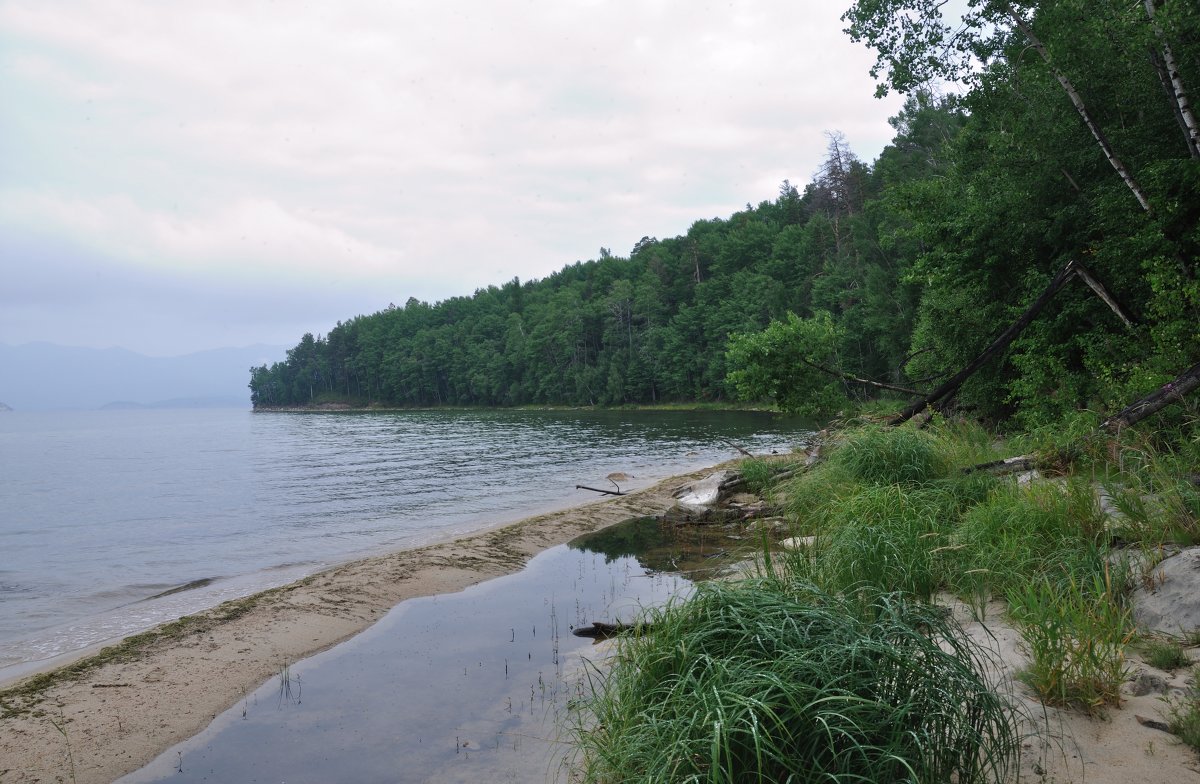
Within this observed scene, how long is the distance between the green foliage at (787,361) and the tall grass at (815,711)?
45.5 feet

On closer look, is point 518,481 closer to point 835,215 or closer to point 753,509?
point 753,509

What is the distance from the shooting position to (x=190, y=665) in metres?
8.12

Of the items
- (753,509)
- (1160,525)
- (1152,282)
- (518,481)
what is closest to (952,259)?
(1152,282)

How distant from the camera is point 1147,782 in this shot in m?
3.57

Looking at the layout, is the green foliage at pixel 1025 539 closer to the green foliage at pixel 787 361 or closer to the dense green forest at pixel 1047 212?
the dense green forest at pixel 1047 212

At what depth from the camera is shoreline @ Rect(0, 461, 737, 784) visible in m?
6.17

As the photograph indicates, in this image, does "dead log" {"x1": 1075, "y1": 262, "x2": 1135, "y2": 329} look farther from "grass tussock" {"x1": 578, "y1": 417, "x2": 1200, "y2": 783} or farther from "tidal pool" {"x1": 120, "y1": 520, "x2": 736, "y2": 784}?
"tidal pool" {"x1": 120, "y1": 520, "x2": 736, "y2": 784}

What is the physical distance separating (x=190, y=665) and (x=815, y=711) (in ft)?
25.5

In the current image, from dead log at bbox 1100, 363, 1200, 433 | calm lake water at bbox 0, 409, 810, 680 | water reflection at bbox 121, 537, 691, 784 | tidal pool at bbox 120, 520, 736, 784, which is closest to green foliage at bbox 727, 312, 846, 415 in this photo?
calm lake water at bbox 0, 409, 810, 680

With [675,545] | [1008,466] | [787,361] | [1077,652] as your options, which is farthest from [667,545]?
[1077,652]

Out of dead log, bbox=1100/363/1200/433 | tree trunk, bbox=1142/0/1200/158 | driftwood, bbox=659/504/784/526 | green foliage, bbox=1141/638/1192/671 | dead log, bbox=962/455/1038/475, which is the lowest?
driftwood, bbox=659/504/784/526

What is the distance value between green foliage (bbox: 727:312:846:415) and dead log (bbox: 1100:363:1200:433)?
28.6 feet

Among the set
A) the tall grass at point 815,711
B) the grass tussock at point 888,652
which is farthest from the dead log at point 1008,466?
the tall grass at point 815,711

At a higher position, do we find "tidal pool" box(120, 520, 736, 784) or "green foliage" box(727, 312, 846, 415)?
"green foliage" box(727, 312, 846, 415)
